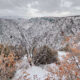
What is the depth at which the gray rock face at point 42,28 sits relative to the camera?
36.7 ft

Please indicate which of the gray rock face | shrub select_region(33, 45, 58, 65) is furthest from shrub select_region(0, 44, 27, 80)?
the gray rock face

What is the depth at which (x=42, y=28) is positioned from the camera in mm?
15930

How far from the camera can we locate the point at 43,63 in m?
6.16

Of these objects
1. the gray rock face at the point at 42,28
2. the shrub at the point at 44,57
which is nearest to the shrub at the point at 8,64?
the shrub at the point at 44,57

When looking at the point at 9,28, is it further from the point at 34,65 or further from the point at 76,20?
the point at 76,20

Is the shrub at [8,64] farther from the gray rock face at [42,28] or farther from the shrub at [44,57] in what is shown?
the gray rock face at [42,28]

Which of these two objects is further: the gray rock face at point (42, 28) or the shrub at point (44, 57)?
the gray rock face at point (42, 28)

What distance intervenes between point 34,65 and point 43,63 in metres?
0.54

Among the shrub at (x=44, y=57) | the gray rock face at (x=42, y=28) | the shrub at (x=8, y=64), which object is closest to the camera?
the shrub at (x=8, y=64)

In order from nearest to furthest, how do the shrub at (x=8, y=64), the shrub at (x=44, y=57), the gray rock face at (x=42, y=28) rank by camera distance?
the shrub at (x=8, y=64) < the shrub at (x=44, y=57) < the gray rock face at (x=42, y=28)

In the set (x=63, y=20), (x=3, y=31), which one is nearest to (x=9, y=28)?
(x=3, y=31)

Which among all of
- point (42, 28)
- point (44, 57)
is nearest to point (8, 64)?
point (44, 57)

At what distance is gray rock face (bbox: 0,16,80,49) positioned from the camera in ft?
36.7

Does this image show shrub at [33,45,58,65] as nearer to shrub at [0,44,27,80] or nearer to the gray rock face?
shrub at [0,44,27,80]
